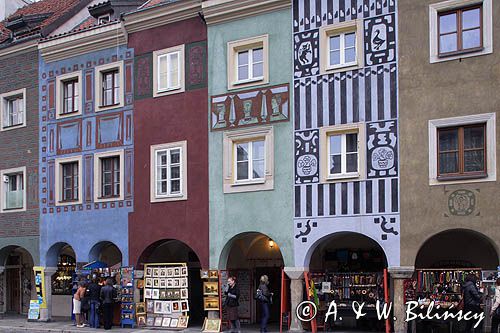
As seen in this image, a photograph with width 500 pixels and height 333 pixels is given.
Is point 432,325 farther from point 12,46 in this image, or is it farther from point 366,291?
point 12,46

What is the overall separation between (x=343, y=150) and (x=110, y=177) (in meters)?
8.63

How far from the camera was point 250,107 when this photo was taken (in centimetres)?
2245

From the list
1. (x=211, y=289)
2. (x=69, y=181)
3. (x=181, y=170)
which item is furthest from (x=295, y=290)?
(x=69, y=181)

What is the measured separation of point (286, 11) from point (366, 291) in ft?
27.2

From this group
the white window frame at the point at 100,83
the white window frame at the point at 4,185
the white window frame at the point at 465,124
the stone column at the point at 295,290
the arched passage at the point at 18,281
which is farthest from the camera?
the arched passage at the point at 18,281

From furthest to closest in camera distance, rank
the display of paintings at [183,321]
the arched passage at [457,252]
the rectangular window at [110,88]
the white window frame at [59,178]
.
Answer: the white window frame at [59,178]
the rectangular window at [110,88]
the display of paintings at [183,321]
the arched passage at [457,252]

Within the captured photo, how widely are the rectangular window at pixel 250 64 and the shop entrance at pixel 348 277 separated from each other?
5359mm

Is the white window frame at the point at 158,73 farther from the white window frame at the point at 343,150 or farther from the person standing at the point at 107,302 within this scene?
the person standing at the point at 107,302

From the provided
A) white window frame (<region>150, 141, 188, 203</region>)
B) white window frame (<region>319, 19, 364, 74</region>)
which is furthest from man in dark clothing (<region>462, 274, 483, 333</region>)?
white window frame (<region>150, 141, 188, 203</region>)

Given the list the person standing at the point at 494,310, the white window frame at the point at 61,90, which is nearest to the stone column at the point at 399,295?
the person standing at the point at 494,310

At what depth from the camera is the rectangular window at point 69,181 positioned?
26359 millimetres

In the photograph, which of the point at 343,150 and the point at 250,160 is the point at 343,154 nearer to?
the point at 343,150

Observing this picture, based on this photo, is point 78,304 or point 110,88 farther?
point 110,88

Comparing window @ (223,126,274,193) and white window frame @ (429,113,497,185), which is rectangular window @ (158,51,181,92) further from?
white window frame @ (429,113,497,185)
